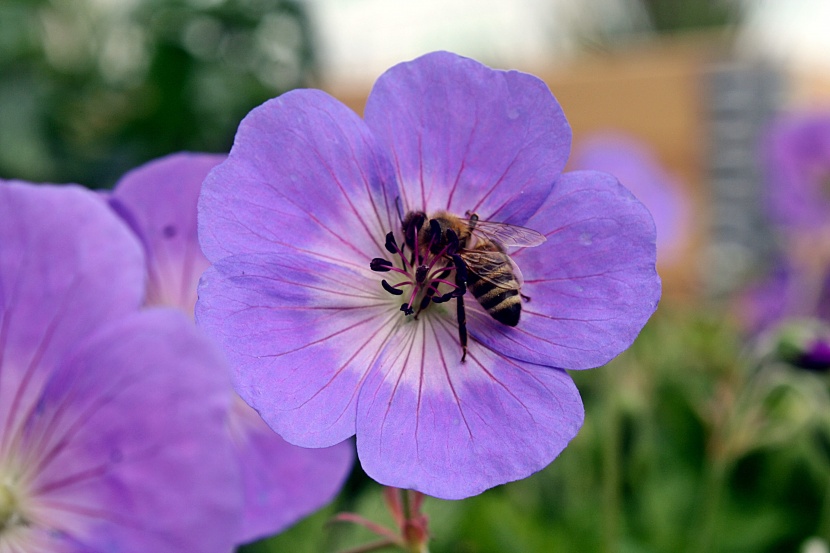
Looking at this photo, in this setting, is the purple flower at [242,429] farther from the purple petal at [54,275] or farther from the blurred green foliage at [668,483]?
the blurred green foliage at [668,483]

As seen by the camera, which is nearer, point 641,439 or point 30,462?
point 30,462

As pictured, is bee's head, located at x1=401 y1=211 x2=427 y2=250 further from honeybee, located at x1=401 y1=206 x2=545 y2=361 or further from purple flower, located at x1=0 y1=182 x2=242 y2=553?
purple flower, located at x1=0 y1=182 x2=242 y2=553

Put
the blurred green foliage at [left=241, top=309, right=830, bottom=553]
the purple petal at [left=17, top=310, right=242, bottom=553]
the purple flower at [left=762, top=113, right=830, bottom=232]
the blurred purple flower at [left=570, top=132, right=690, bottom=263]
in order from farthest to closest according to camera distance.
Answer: the blurred purple flower at [left=570, top=132, right=690, bottom=263] < the purple flower at [left=762, top=113, right=830, bottom=232] < the blurred green foliage at [left=241, top=309, right=830, bottom=553] < the purple petal at [left=17, top=310, right=242, bottom=553]

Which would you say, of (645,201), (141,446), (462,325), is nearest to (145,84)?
(645,201)

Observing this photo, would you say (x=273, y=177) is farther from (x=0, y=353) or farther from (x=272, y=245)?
(x=0, y=353)

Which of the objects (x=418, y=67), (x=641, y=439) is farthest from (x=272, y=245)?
(x=641, y=439)

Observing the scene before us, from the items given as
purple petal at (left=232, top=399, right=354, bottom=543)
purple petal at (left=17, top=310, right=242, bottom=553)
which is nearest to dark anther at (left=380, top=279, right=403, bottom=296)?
purple petal at (left=232, top=399, right=354, bottom=543)

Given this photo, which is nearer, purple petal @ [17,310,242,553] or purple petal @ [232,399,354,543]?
purple petal @ [17,310,242,553]

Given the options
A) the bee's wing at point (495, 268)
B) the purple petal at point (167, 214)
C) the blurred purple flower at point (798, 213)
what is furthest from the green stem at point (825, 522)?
the purple petal at point (167, 214)
